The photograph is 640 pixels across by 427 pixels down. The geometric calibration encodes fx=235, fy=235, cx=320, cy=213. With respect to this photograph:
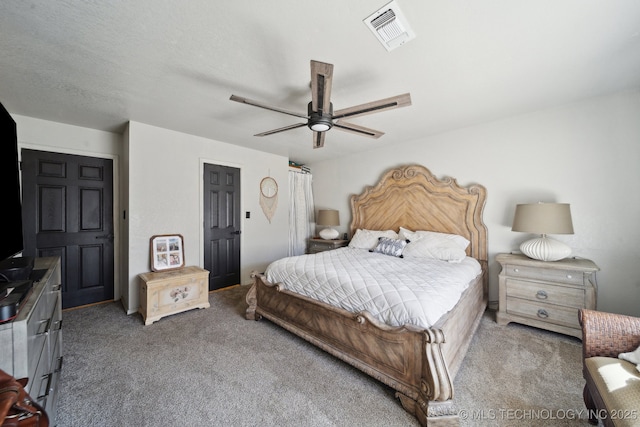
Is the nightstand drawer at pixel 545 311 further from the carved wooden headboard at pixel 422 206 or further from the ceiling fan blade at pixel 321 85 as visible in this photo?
the ceiling fan blade at pixel 321 85

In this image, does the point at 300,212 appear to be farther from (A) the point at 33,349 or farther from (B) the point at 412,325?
(A) the point at 33,349

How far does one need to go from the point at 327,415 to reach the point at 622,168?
3.59 metres

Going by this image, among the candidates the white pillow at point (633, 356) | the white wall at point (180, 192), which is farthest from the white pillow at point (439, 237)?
the white wall at point (180, 192)

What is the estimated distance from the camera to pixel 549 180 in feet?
8.98

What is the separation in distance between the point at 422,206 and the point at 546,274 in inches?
63.2

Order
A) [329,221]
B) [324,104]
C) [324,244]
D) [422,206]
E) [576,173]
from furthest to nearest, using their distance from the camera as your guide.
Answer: [329,221]
[324,244]
[422,206]
[576,173]
[324,104]

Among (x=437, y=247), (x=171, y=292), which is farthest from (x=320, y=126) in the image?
(x=171, y=292)

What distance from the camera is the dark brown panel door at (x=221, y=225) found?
3.72m

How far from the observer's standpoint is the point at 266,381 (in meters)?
1.78

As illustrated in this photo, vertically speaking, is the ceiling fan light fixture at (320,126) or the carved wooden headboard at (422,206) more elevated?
the ceiling fan light fixture at (320,126)

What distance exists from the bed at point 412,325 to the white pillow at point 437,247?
0.22m

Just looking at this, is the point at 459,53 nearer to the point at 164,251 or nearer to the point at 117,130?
the point at 164,251

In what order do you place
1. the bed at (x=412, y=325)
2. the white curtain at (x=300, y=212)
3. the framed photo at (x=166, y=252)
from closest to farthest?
the bed at (x=412, y=325) → the framed photo at (x=166, y=252) → the white curtain at (x=300, y=212)

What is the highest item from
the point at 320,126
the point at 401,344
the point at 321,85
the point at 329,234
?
the point at 321,85
